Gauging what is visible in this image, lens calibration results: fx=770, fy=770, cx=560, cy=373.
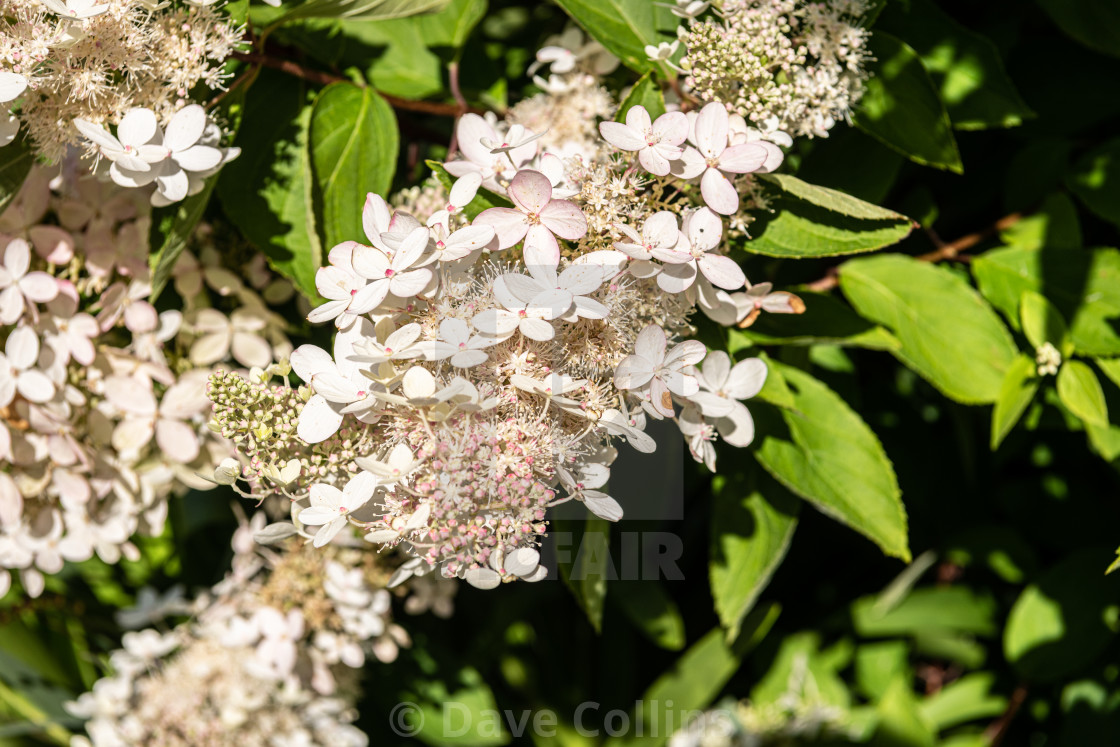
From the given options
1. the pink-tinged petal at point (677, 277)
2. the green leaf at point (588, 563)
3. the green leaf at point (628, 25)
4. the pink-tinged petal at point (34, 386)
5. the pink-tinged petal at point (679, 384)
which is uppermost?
the green leaf at point (628, 25)

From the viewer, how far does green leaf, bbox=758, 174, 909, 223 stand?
795 mm

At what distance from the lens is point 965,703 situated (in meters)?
1.57

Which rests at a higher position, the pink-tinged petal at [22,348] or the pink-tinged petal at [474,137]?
the pink-tinged petal at [474,137]

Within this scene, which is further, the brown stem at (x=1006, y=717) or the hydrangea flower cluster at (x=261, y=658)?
the brown stem at (x=1006, y=717)

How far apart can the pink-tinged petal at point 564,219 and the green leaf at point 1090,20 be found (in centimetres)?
81

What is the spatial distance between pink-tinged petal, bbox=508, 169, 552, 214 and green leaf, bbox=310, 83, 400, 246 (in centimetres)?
27

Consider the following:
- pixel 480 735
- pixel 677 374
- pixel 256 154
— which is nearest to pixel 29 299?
pixel 256 154

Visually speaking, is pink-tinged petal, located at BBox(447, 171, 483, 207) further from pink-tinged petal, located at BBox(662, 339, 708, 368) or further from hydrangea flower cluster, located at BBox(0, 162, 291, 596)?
hydrangea flower cluster, located at BBox(0, 162, 291, 596)

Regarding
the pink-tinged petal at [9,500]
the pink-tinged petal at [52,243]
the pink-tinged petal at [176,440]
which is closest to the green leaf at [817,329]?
the pink-tinged petal at [176,440]

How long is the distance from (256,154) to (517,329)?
494 mm

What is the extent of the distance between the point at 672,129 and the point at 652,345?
21 cm

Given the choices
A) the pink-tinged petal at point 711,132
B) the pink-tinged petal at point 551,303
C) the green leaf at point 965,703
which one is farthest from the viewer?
the green leaf at point 965,703

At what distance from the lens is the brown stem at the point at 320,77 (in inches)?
36.6

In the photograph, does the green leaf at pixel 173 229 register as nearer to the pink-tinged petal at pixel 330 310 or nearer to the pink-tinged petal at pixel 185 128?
the pink-tinged petal at pixel 185 128
